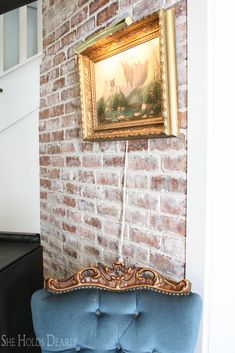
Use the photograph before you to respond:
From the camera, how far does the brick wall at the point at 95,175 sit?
111cm

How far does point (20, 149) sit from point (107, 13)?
1.19 m

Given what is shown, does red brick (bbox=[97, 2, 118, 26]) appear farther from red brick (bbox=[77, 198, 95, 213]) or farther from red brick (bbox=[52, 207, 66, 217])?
red brick (bbox=[52, 207, 66, 217])

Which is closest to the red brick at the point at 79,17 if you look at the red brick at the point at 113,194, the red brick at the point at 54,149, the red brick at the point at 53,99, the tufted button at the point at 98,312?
the red brick at the point at 53,99

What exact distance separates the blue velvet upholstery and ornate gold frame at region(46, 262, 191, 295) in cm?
3

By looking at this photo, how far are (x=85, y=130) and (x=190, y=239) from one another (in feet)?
2.50

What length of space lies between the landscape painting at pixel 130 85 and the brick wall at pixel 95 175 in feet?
0.34

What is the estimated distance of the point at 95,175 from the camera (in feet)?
5.05

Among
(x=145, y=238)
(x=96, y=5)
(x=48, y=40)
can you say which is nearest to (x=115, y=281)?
(x=145, y=238)

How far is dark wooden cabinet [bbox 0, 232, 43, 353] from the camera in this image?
46.3 inches

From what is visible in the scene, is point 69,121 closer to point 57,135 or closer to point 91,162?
point 57,135

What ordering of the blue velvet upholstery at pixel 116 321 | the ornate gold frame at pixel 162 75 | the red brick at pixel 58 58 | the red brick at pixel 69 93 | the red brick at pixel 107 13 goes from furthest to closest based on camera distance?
the red brick at pixel 58 58 < the red brick at pixel 69 93 < the red brick at pixel 107 13 < the ornate gold frame at pixel 162 75 < the blue velvet upholstery at pixel 116 321

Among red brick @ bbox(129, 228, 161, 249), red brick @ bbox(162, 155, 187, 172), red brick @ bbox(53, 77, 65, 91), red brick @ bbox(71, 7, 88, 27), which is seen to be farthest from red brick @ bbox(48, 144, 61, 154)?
red brick @ bbox(162, 155, 187, 172)

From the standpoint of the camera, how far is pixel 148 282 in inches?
40.5

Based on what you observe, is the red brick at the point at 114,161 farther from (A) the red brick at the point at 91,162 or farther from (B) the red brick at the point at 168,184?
(B) the red brick at the point at 168,184
